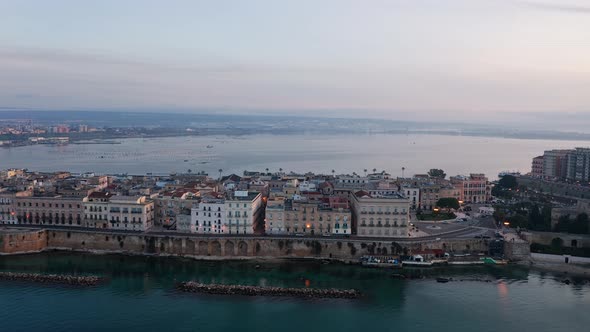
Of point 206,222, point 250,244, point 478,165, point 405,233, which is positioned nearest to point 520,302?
point 405,233

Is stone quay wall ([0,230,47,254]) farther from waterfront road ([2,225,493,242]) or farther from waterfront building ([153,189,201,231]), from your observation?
waterfront building ([153,189,201,231])

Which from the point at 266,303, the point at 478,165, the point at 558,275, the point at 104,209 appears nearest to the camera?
the point at 266,303

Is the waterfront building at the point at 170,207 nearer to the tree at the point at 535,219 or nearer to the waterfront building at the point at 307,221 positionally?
the waterfront building at the point at 307,221

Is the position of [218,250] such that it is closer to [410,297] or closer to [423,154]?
[410,297]

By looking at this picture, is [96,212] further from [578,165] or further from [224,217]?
[578,165]

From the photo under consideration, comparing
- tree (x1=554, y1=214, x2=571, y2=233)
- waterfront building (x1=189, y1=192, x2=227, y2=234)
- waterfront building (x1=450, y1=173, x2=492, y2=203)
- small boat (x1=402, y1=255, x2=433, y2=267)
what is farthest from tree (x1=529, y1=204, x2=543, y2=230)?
waterfront building (x1=189, y1=192, x2=227, y2=234)

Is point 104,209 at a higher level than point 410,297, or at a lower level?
higher
